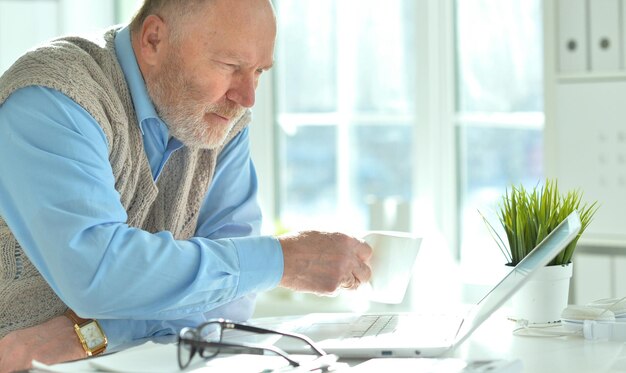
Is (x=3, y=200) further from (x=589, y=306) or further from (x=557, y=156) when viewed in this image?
(x=557, y=156)

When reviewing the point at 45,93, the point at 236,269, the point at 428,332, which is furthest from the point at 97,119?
the point at 428,332

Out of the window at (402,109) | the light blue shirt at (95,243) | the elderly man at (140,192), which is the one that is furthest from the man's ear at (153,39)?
the window at (402,109)

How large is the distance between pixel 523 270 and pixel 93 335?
2.24 feet

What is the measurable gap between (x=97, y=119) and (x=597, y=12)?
1776 millimetres

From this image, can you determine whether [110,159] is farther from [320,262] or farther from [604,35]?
[604,35]

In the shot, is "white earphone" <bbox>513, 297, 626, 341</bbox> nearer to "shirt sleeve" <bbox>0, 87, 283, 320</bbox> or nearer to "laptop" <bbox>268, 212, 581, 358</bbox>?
"laptop" <bbox>268, 212, 581, 358</bbox>

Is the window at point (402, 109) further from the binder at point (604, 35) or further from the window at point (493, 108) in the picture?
the binder at point (604, 35)

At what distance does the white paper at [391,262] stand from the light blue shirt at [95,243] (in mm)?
166

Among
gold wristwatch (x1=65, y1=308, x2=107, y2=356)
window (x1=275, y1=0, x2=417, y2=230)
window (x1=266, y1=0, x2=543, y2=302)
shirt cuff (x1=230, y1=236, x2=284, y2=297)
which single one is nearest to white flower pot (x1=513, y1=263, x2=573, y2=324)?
shirt cuff (x1=230, y1=236, x2=284, y2=297)

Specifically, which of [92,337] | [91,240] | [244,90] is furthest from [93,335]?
[244,90]

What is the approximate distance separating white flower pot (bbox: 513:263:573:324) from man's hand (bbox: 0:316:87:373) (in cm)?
71

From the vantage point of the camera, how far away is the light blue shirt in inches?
58.4

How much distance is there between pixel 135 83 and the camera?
182cm

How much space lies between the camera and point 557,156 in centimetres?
306
